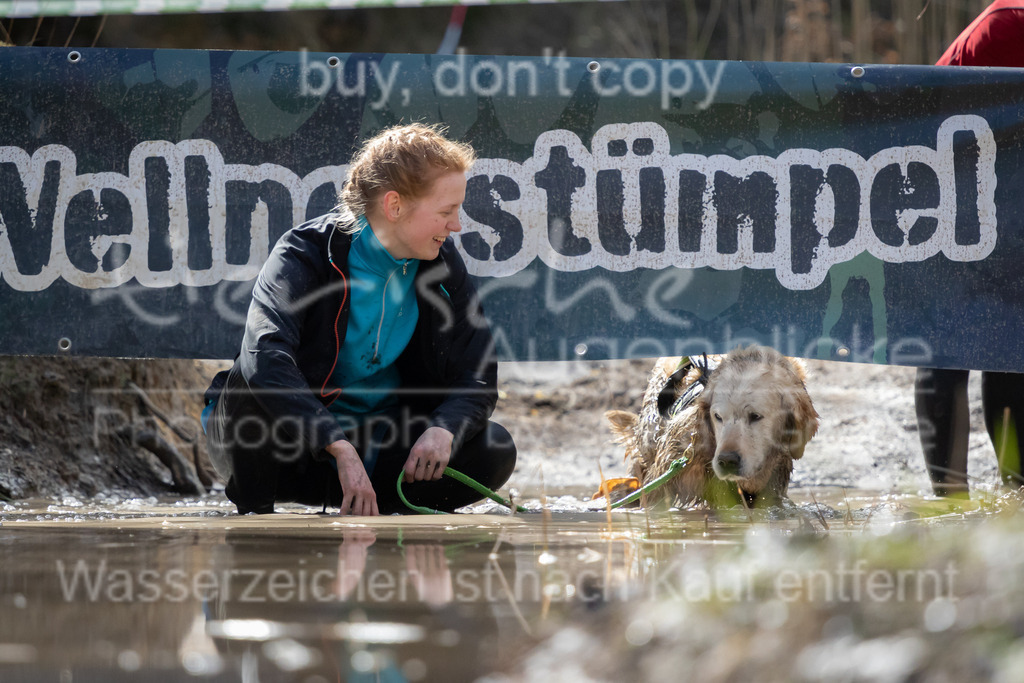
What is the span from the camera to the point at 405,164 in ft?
9.79

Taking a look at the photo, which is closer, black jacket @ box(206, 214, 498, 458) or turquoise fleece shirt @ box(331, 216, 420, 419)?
black jacket @ box(206, 214, 498, 458)

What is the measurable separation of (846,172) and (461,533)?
7.15 feet

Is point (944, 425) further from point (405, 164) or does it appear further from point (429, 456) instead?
point (405, 164)

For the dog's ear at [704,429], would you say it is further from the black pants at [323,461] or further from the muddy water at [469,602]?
the muddy water at [469,602]

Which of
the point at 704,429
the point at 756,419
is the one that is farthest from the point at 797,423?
the point at 704,429

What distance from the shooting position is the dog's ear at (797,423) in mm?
3568

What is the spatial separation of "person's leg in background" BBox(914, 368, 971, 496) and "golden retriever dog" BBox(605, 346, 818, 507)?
0.38m

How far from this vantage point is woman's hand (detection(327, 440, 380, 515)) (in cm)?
267

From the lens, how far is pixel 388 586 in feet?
5.18

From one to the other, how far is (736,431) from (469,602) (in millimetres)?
2186

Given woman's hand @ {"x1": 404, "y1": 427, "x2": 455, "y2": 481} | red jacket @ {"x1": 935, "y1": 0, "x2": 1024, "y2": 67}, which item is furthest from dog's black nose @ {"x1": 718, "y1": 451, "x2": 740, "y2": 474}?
red jacket @ {"x1": 935, "y1": 0, "x2": 1024, "y2": 67}

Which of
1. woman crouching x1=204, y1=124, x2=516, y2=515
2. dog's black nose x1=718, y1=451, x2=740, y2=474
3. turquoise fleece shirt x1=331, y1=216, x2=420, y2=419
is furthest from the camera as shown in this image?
dog's black nose x1=718, y1=451, x2=740, y2=474

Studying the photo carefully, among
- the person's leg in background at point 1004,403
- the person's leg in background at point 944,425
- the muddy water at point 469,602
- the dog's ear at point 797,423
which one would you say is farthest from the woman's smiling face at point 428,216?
the person's leg in background at point 1004,403

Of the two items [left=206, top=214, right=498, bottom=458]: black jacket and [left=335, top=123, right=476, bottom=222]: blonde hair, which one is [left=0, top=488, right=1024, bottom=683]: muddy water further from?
[left=335, top=123, right=476, bottom=222]: blonde hair
